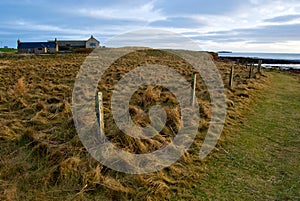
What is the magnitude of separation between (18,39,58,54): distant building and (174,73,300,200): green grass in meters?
59.1

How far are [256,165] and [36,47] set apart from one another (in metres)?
62.9

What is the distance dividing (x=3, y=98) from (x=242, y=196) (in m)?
8.74

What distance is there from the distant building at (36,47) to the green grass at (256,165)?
59081 mm

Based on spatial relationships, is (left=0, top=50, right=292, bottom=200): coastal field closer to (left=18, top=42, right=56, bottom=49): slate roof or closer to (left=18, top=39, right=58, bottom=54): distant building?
(left=18, top=39, right=58, bottom=54): distant building

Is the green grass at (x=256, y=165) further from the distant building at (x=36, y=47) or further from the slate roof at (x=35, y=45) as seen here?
the slate roof at (x=35, y=45)

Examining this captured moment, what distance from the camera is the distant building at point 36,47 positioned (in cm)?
5678

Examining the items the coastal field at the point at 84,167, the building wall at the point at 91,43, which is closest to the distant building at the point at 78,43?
the building wall at the point at 91,43

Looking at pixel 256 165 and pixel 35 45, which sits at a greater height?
pixel 35 45

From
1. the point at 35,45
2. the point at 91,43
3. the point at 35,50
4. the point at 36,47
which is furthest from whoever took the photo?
the point at 91,43

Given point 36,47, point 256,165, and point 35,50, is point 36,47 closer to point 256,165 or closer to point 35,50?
point 35,50

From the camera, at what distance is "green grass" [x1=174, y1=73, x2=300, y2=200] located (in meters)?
3.71

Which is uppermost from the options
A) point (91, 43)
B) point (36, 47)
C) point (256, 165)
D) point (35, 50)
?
point (91, 43)

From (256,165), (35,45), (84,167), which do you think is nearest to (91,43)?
(35,45)

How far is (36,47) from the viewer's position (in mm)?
57156
